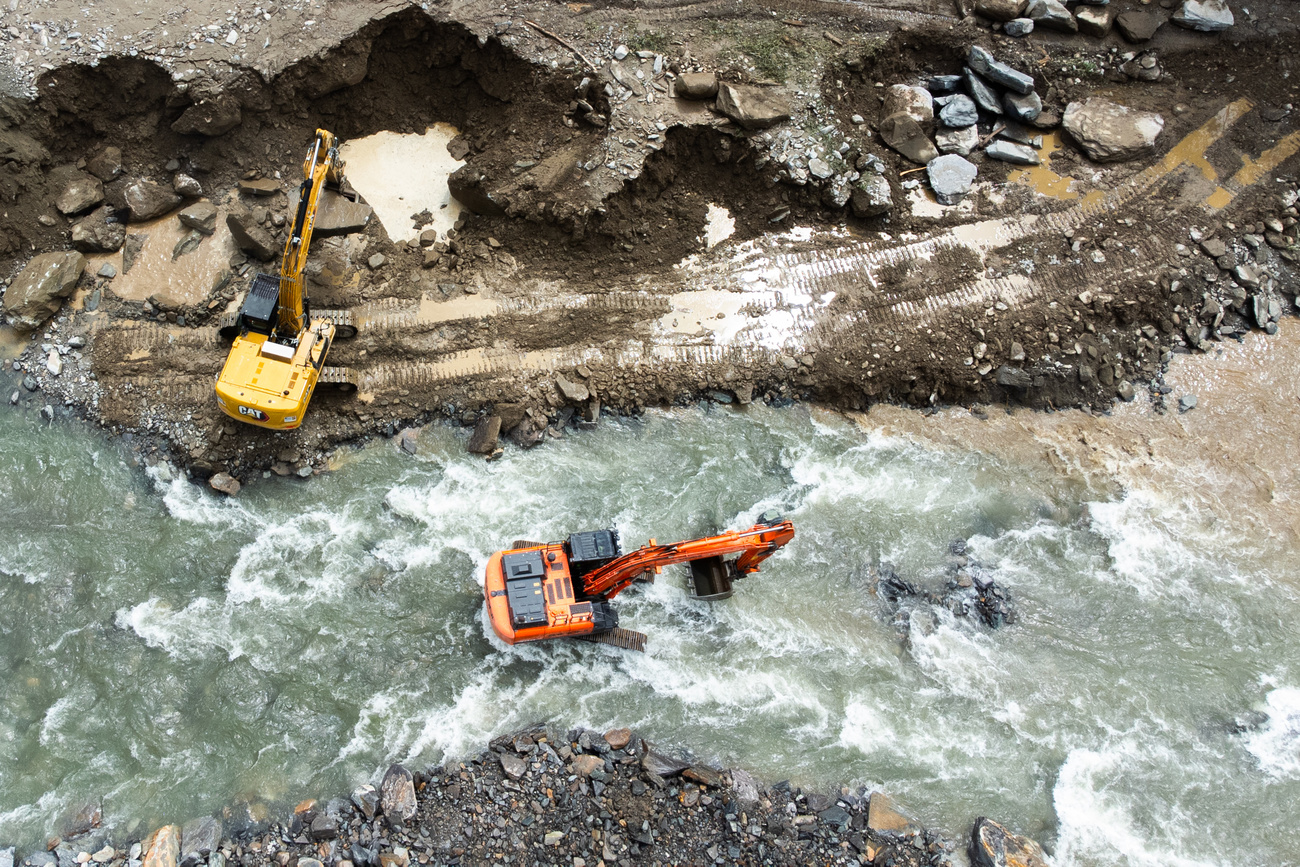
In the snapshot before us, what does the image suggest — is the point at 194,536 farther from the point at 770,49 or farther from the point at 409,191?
the point at 770,49

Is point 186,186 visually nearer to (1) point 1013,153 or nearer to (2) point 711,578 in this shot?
(2) point 711,578

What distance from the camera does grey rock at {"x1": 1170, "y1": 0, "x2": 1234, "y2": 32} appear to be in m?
20.5

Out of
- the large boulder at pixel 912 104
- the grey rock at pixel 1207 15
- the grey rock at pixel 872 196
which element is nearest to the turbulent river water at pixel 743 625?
the grey rock at pixel 872 196

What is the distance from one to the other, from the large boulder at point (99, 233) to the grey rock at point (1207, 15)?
88.0 feet

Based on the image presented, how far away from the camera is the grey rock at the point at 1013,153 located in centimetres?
2019

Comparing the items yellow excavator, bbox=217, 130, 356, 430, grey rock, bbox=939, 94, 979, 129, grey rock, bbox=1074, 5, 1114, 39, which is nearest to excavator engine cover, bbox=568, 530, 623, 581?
yellow excavator, bbox=217, 130, 356, 430

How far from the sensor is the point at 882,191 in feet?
64.1

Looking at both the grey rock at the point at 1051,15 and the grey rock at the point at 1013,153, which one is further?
the grey rock at the point at 1051,15

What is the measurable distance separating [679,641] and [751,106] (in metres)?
12.5

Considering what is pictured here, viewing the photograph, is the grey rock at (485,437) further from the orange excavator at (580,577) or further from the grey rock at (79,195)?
the grey rock at (79,195)

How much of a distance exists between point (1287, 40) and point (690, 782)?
917 inches

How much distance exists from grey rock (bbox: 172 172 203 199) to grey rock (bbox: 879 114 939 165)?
659 inches

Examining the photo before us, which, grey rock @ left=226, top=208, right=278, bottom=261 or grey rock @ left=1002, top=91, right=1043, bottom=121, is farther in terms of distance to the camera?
grey rock @ left=1002, top=91, right=1043, bottom=121

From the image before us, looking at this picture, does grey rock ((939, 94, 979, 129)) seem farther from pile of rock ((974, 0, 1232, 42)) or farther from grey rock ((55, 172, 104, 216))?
grey rock ((55, 172, 104, 216))
